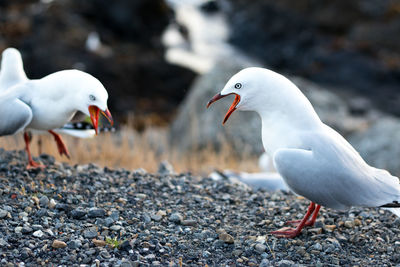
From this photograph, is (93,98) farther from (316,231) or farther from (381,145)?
(381,145)

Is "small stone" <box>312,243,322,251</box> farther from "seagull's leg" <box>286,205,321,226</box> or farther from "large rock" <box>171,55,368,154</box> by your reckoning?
"large rock" <box>171,55,368,154</box>

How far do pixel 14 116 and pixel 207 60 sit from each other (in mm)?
14334

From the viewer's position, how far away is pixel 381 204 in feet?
10.7

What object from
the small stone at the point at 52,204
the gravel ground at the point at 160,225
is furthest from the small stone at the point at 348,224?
the small stone at the point at 52,204

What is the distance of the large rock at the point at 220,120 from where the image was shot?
8984 mm

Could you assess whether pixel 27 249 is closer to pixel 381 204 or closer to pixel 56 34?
pixel 381 204

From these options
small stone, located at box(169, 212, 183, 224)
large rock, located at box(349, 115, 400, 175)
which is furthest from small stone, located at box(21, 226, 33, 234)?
large rock, located at box(349, 115, 400, 175)

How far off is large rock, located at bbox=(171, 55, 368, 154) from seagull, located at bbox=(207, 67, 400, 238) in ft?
16.2

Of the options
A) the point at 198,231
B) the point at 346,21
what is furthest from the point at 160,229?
the point at 346,21

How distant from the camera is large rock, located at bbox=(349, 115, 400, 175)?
8.54 metres

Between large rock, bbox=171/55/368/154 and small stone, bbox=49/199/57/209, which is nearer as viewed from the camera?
small stone, bbox=49/199/57/209

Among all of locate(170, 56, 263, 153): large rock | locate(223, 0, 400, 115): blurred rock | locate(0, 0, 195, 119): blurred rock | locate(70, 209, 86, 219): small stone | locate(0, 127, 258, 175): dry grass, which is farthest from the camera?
locate(223, 0, 400, 115): blurred rock

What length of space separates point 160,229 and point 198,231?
0.91ft

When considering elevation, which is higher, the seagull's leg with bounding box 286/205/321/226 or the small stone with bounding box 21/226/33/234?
the seagull's leg with bounding box 286/205/321/226
